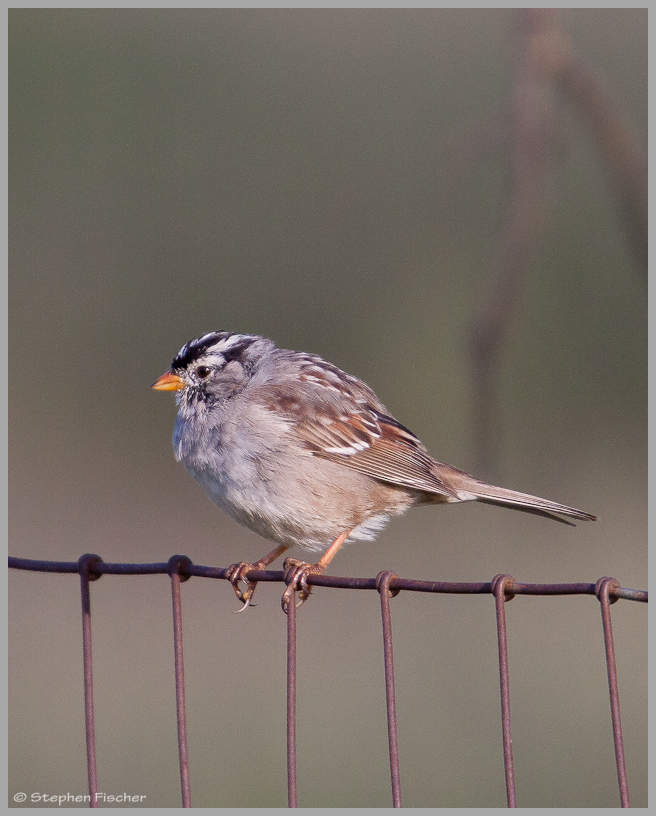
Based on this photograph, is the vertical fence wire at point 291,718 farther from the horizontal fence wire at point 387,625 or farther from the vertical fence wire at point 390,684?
the vertical fence wire at point 390,684

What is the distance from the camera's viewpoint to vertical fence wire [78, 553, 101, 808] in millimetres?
2893

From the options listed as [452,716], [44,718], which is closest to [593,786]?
[452,716]

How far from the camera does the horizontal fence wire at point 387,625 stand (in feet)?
7.77

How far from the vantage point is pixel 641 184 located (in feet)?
10.2

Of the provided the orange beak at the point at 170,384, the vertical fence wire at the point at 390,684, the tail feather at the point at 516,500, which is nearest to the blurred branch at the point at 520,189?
the tail feather at the point at 516,500

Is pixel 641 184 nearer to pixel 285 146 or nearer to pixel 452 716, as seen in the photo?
pixel 452 716

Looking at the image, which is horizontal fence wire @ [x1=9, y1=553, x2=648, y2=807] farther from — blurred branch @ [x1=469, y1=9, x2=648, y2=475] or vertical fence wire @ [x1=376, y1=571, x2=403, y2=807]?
blurred branch @ [x1=469, y1=9, x2=648, y2=475]

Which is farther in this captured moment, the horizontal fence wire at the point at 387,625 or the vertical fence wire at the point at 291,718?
the vertical fence wire at the point at 291,718

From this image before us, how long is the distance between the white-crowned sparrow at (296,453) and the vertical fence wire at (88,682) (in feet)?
2.07

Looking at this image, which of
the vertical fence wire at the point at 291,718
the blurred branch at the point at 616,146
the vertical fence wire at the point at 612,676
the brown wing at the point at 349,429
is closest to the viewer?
the vertical fence wire at the point at 612,676

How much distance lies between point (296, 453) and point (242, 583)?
54 centimetres

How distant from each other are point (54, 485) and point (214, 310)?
1.66 metres

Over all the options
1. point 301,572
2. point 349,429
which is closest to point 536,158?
point 349,429

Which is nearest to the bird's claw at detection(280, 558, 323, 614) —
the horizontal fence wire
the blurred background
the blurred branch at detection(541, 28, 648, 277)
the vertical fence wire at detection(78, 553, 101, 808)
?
the horizontal fence wire
